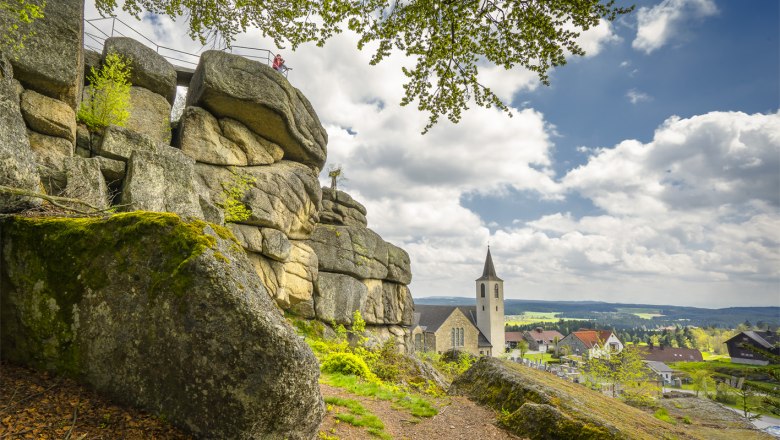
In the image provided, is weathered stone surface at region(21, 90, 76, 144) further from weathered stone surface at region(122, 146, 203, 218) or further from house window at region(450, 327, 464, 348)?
house window at region(450, 327, 464, 348)

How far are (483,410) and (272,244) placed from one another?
541 inches

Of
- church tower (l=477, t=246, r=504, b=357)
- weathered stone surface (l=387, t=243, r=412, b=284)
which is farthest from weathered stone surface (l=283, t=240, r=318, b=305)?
church tower (l=477, t=246, r=504, b=357)

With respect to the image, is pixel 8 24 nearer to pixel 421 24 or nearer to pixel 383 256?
pixel 421 24

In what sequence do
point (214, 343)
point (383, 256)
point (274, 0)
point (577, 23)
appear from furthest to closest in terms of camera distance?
1. point (383, 256)
2. point (274, 0)
3. point (577, 23)
4. point (214, 343)

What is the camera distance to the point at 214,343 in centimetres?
465

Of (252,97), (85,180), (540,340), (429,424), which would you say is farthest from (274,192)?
(540,340)

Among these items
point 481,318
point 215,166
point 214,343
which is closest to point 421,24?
point 214,343

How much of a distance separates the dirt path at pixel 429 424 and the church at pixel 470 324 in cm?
5435

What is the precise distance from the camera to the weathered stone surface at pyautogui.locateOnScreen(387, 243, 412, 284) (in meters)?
29.7

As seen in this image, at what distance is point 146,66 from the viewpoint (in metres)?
18.0

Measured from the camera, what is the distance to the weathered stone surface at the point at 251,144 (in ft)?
64.2

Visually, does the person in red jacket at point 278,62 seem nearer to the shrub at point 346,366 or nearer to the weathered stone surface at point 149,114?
the weathered stone surface at point 149,114

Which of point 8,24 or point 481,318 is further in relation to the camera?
point 481,318

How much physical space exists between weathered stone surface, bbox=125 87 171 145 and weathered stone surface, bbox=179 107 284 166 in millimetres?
854
